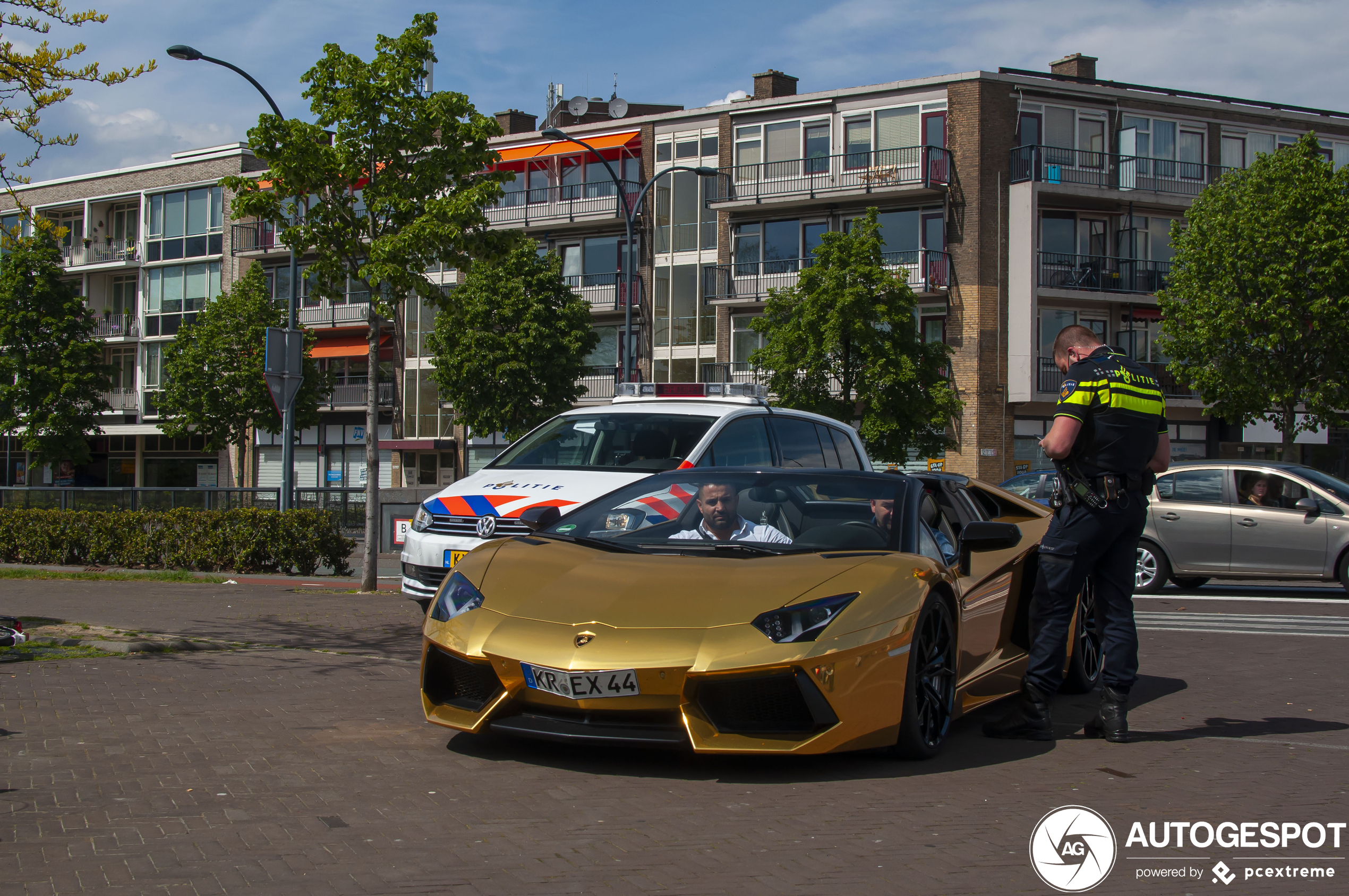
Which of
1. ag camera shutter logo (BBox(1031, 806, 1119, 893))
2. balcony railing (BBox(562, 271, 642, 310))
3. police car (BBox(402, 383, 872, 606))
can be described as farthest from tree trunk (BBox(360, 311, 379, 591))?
balcony railing (BBox(562, 271, 642, 310))

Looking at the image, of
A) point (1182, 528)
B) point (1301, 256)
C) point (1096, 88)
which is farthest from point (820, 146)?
point (1182, 528)

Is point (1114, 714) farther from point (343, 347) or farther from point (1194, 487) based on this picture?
point (343, 347)

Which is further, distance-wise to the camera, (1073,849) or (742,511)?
(742,511)

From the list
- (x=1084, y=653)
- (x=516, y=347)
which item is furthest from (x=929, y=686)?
(x=516, y=347)

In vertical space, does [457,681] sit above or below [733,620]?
below

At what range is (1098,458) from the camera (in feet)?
18.1

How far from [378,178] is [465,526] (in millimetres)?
5978

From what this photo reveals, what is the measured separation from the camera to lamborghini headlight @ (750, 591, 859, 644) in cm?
458

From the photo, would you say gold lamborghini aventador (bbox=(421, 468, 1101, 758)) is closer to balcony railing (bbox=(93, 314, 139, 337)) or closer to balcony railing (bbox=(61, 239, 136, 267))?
balcony railing (bbox=(93, 314, 139, 337))

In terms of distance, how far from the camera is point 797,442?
11.1 m

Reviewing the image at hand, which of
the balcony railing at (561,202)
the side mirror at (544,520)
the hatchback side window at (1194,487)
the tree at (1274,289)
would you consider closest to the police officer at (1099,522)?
the side mirror at (544,520)

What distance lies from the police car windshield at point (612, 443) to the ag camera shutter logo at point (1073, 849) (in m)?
5.68

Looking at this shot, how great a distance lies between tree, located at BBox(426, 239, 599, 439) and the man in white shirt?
35.0 metres

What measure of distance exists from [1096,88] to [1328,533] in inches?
1256
